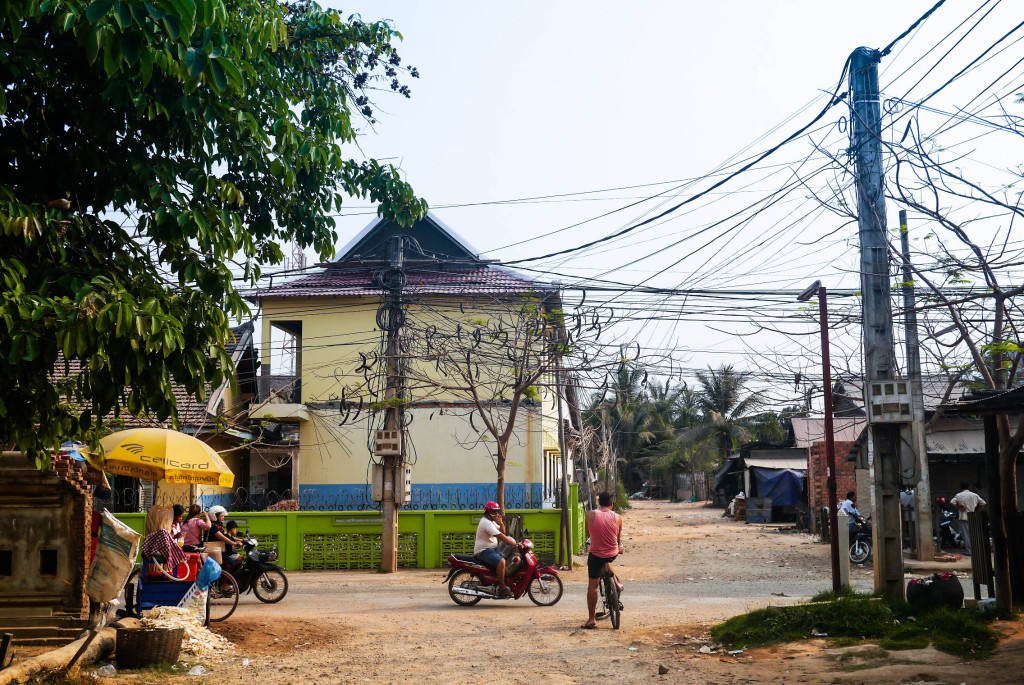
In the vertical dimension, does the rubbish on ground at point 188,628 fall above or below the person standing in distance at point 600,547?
below

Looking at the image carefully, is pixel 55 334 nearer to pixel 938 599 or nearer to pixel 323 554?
pixel 938 599

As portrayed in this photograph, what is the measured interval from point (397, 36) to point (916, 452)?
7.99m

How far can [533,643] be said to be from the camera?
10.4m

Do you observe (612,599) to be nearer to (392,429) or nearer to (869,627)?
(869,627)

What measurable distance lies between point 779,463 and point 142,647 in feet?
119

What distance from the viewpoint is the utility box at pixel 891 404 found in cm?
1106

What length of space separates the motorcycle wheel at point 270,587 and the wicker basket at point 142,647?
4.99 meters

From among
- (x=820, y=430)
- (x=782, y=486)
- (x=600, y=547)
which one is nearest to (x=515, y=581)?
(x=600, y=547)

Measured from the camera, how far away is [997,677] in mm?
7738

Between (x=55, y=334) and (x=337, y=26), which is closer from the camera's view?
(x=55, y=334)

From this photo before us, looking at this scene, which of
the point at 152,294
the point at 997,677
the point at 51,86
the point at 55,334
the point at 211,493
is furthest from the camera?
the point at 211,493

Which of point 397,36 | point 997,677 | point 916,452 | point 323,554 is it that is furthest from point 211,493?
point 997,677

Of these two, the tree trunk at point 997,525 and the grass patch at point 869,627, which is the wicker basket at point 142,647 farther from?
the tree trunk at point 997,525

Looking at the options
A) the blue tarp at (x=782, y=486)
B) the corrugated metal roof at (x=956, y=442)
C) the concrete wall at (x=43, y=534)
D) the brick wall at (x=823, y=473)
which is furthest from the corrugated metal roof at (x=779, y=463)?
the concrete wall at (x=43, y=534)
